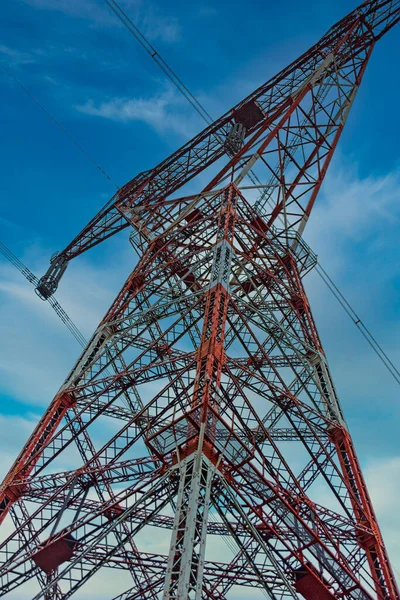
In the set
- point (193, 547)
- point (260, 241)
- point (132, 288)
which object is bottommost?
point (193, 547)

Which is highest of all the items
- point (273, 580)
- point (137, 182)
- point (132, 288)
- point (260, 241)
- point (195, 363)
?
point (137, 182)

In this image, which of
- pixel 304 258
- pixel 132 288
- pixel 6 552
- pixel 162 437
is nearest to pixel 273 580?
pixel 162 437

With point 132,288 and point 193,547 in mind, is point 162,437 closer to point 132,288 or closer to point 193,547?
point 193,547

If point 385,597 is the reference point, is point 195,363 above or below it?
above

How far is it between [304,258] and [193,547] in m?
16.1

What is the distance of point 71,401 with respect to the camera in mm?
17953

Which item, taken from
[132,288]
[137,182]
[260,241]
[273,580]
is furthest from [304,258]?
[273,580]

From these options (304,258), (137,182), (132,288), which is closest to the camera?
(132,288)

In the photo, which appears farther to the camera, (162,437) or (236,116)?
(236,116)

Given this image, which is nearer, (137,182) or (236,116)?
(236,116)

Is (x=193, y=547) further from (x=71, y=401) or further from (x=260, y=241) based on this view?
(x=260, y=241)

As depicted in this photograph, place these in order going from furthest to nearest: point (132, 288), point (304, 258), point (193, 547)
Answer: point (304, 258), point (132, 288), point (193, 547)

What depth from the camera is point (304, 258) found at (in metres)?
24.1

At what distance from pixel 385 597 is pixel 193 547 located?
18.4 feet
